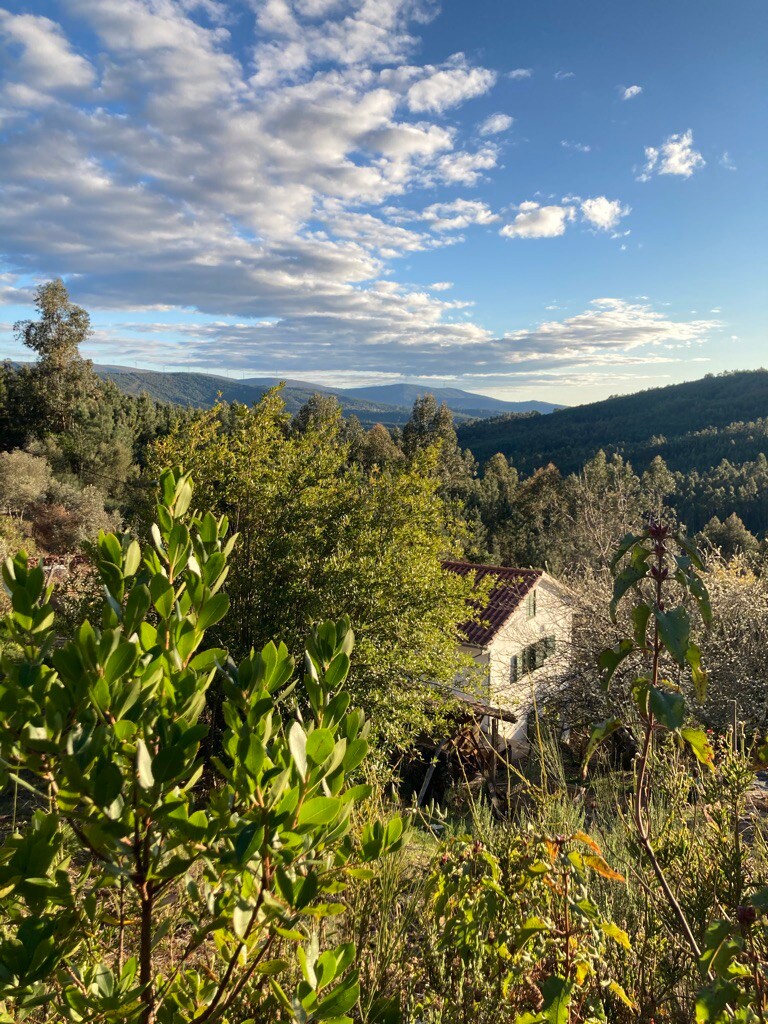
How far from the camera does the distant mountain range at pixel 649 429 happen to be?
56.9 meters

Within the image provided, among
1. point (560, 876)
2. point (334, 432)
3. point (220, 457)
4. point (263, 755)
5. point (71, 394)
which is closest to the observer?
point (263, 755)

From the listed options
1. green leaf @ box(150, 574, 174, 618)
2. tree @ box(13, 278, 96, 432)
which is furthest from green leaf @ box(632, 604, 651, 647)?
tree @ box(13, 278, 96, 432)

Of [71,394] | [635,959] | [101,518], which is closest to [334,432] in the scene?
[635,959]

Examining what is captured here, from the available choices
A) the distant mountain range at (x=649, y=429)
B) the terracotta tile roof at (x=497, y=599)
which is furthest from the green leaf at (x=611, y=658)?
the distant mountain range at (x=649, y=429)

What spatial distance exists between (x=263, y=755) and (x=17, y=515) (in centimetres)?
2412

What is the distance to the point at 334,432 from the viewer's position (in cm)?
892

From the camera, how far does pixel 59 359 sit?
92.4ft

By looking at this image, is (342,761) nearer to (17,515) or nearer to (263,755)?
(263,755)

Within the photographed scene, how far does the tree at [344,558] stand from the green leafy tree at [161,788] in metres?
6.15

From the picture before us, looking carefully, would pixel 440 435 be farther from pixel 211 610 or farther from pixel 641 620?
pixel 211 610

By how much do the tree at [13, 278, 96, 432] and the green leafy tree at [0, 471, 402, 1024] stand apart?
31368mm

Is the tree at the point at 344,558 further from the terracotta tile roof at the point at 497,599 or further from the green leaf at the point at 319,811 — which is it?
the terracotta tile roof at the point at 497,599

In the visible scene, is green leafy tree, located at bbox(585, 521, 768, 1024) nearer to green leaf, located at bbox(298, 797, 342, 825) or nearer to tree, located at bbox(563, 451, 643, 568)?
green leaf, located at bbox(298, 797, 342, 825)

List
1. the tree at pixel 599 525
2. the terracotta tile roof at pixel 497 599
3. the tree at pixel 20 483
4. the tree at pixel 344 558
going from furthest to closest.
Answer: the tree at pixel 20 483 → the terracotta tile roof at pixel 497 599 → the tree at pixel 599 525 → the tree at pixel 344 558
